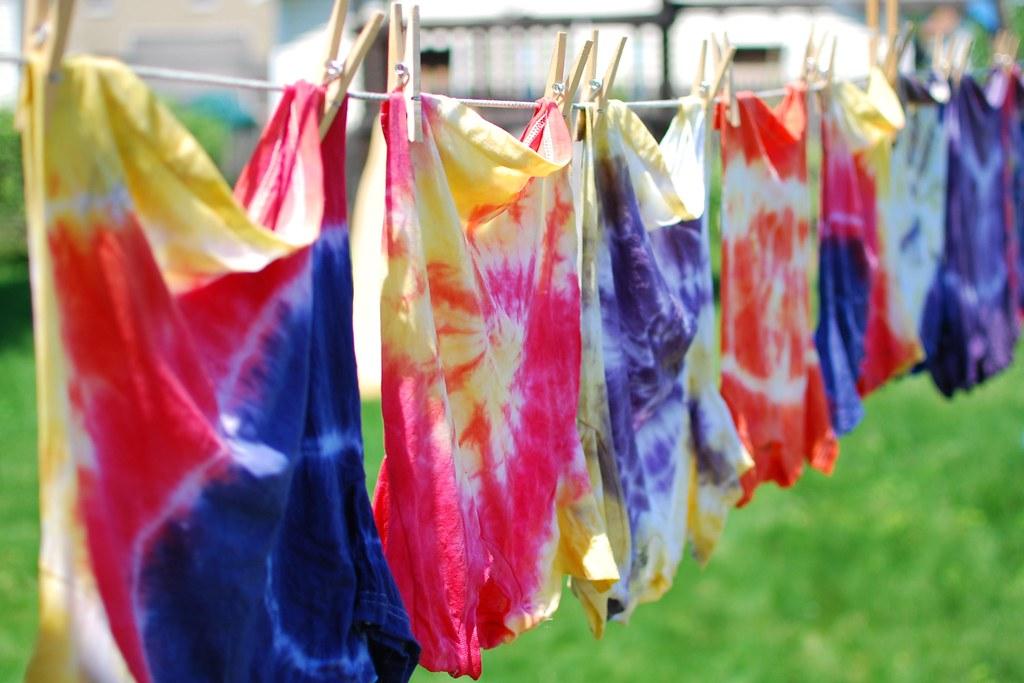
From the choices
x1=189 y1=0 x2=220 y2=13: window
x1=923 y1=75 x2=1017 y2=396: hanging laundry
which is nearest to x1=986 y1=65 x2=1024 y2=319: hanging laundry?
x1=923 y1=75 x2=1017 y2=396: hanging laundry

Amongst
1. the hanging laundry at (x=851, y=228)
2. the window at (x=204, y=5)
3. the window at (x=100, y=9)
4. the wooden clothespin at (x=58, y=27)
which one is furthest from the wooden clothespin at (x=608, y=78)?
the window at (x=100, y=9)

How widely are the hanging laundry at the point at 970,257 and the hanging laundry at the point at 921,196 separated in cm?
5

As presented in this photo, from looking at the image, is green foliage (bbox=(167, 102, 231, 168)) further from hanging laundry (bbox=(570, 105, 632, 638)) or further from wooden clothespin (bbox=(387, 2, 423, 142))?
wooden clothespin (bbox=(387, 2, 423, 142))

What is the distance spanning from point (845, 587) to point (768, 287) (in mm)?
2637

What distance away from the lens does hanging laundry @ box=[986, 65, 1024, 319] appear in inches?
126

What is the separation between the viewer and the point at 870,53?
261 centimetres

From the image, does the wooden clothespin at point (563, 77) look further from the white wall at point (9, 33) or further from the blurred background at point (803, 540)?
the white wall at point (9, 33)

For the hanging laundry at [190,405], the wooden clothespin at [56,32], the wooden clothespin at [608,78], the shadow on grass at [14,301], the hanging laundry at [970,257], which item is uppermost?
the wooden clothespin at [56,32]

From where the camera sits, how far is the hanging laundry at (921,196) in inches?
111

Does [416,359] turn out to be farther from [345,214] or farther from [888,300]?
[888,300]

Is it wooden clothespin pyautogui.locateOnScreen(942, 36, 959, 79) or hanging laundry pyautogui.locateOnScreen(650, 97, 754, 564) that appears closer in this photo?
hanging laundry pyautogui.locateOnScreen(650, 97, 754, 564)

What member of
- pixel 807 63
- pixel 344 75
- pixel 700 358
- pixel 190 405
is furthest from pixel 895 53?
pixel 190 405

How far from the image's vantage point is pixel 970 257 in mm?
3111

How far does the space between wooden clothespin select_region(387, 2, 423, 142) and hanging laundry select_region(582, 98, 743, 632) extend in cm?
37
